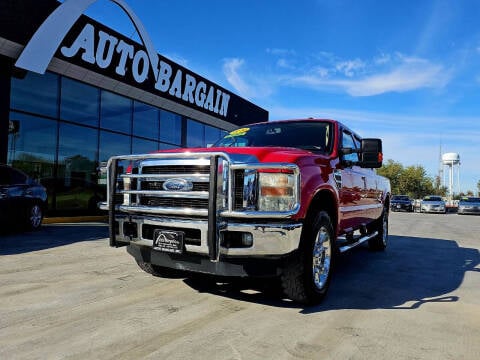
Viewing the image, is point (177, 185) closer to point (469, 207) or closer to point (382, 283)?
point (382, 283)

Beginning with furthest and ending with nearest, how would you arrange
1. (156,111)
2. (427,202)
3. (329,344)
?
(427,202), (156,111), (329,344)

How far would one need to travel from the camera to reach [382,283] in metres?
4.56

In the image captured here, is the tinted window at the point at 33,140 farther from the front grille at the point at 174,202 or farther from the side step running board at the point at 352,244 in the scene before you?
the side step running board at the point at 352,244

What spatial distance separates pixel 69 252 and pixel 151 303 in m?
3.25

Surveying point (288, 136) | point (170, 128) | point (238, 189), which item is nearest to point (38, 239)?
point (288, 136)

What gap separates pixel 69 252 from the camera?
613 centimetres

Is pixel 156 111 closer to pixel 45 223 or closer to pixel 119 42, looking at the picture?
pixel 119 42

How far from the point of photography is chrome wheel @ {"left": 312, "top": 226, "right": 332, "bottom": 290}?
144 inches

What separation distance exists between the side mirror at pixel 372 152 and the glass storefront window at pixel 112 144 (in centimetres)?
1166

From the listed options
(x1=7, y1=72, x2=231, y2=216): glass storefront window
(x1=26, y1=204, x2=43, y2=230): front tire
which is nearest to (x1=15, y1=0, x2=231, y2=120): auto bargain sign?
(x1=7, y1=72, x2=231, y2=216): glass storefront window

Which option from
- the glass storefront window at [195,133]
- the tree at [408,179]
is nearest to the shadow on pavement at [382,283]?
the glass storefront window at [195,133]

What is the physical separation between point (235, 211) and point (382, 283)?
2.50 meters

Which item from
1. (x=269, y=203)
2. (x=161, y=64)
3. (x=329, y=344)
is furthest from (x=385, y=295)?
(x=161, y=64)

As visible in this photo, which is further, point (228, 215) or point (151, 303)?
point (151, 303)
